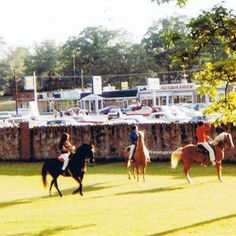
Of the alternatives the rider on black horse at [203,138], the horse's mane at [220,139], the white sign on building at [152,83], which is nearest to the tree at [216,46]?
the rider on black horse at [203,138]

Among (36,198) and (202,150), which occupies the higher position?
(202,150)

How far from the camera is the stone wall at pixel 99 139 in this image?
99.2ft

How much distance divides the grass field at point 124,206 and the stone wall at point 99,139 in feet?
16.2

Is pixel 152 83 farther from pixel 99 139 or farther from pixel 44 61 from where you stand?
pixel 44 61

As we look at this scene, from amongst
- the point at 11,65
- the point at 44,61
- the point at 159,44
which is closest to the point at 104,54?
the point at 159,44

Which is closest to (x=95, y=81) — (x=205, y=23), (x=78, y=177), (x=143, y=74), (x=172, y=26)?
(x=143, y=74)

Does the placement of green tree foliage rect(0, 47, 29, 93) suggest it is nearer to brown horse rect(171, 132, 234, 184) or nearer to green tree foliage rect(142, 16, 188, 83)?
green tree foliage rect(142, 16, 188, 83)

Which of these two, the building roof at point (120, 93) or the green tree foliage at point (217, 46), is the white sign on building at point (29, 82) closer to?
the building roof at point (120, 93)

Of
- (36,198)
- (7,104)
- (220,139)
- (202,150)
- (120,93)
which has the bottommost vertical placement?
(36,198)

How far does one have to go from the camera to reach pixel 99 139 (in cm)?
3241

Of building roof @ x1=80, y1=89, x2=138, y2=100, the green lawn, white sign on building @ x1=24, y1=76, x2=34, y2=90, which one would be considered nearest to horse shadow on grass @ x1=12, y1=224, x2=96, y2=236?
white sign on building @ x1=24, y1=76, x2=34, y2=90

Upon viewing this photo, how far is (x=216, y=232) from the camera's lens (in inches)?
515

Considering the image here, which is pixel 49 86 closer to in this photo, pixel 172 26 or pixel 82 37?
pixel 82 37

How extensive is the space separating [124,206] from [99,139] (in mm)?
15885
